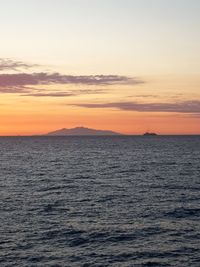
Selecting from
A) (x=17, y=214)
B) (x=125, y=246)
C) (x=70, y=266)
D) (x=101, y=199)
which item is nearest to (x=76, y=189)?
(x=101, y=199)

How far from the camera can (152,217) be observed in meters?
52.8

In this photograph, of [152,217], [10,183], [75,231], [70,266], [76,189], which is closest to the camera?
[70,266]

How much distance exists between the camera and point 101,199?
6650 centimetres

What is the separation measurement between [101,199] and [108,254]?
90.9ft

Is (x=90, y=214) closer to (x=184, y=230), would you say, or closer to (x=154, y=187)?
(x=184, y=230)

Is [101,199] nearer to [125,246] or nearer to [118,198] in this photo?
[118,198]

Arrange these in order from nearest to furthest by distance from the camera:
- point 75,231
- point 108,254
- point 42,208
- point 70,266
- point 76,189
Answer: point 70,266
point 108,254
point 75,231
point 42,208
point 76,189

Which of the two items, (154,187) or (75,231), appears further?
(154,187)

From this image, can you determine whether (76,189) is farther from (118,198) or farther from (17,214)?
Result: (17,214)

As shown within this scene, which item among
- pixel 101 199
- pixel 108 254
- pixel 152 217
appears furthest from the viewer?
pixel 101 199

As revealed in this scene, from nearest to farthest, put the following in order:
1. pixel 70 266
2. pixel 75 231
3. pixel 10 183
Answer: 1. pixel 70 266
2. pixel 75 231
3. pixel 10 183

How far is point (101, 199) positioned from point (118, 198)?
2.91m

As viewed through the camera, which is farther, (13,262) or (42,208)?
(42,208)

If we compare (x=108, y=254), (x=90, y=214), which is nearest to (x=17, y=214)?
(x=90, y=214)
